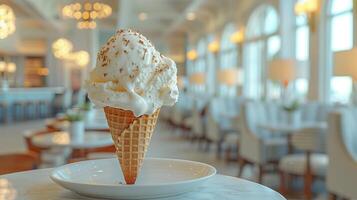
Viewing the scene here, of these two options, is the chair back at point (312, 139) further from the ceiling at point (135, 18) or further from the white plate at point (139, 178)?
the ceiling at point (135, 18)

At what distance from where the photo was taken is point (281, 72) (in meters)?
7.12

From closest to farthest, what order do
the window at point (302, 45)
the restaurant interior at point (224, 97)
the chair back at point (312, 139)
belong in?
the restaurant interior at point (224, 97) < the chair back at point (312, 139) < the window at point (302, 45)

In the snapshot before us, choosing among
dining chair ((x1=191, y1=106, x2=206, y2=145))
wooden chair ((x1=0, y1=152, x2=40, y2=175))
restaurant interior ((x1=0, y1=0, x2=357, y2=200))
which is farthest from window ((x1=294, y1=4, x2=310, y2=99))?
wooden chair ((x1=0, y1=152, x2=40, y2=175))

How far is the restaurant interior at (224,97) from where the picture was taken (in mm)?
4000

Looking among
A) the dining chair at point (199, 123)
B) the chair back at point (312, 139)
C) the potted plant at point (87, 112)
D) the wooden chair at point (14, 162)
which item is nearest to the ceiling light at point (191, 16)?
the dining chair at point (199, 123)

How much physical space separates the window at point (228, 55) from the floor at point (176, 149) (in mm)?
2289

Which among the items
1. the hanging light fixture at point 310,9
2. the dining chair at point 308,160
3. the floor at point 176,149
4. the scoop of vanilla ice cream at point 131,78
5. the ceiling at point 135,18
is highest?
the ceiling at point 135,18

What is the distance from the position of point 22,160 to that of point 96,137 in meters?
1.29

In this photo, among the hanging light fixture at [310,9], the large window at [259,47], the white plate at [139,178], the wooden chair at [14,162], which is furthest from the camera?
the large window at [259,47]

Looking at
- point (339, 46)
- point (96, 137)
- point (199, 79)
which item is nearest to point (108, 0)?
point (199, 79)

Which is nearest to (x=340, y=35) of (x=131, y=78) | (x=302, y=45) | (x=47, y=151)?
(x=302, y=45)

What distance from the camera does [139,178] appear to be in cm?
149

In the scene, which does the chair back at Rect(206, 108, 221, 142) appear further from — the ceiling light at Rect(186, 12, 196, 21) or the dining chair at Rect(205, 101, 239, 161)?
the ceiling light at Rect(186, 12, 196, 21)

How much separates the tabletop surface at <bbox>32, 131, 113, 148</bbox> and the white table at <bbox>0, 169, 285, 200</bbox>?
89.0 inches
